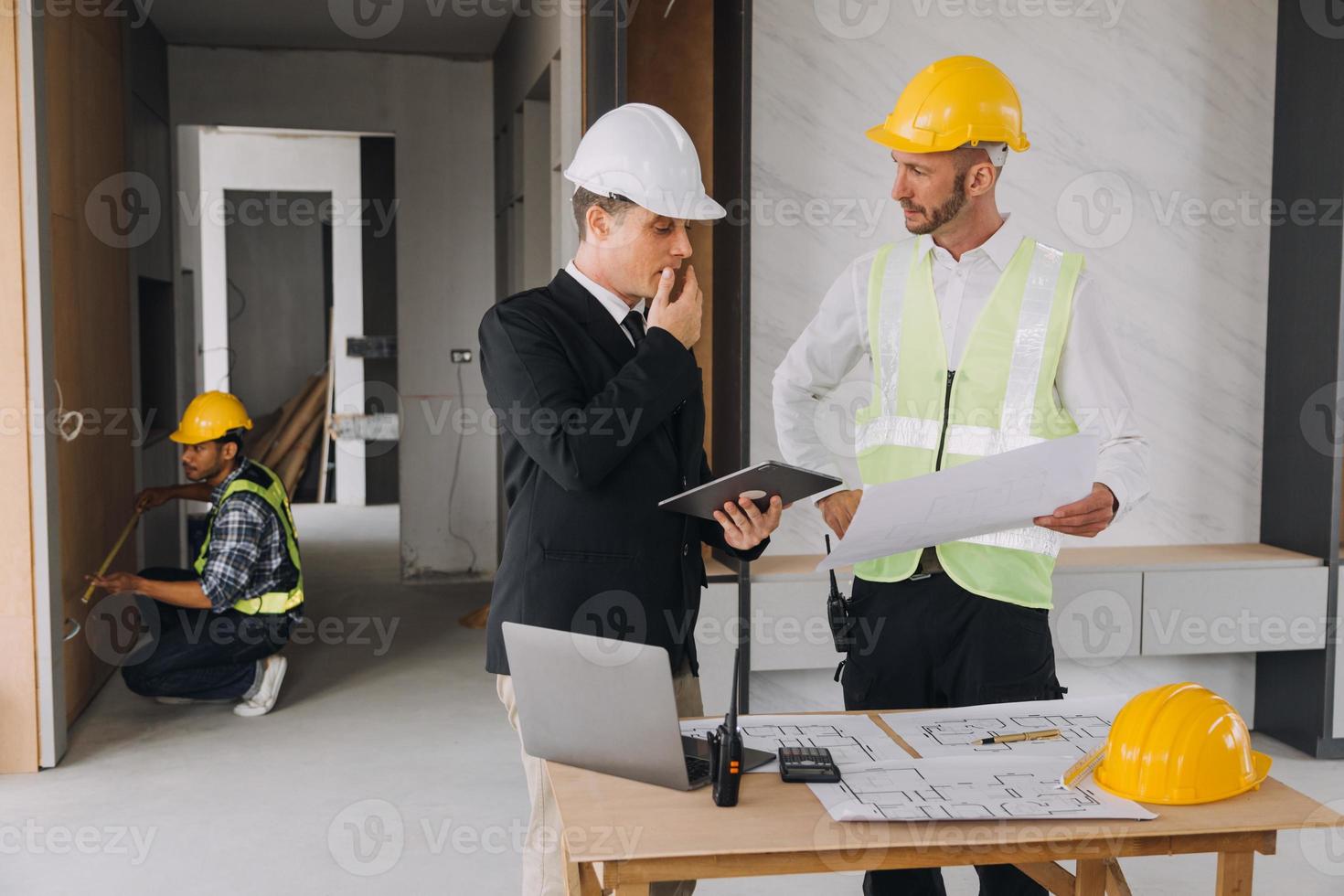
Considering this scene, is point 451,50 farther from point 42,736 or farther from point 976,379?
point 976,379

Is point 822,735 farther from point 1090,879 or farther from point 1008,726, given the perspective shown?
point 1090,879

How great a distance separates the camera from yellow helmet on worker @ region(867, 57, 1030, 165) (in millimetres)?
2330

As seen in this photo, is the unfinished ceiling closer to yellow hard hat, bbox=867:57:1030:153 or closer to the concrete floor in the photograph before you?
the concrete floor

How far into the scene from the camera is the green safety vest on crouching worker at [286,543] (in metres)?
4.91

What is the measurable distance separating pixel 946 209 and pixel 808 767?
1168 millimetres

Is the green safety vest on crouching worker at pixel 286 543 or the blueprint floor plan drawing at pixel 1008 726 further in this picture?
the green safety vest on crouching worker at pixel 286 543

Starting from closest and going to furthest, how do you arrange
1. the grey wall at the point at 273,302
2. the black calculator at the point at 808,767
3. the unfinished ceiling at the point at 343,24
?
the black calculator at the point at 808,767 → the unfinished ceiling at the point at 343,24 → the grey wall at the point at 273,302

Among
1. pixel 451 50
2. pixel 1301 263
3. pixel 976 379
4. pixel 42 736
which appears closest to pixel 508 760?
pixel 42 736

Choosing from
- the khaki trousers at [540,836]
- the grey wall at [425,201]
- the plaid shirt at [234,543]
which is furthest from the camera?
the grey wall at [425,201]

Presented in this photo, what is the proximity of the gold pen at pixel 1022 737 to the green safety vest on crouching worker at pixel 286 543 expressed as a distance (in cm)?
362

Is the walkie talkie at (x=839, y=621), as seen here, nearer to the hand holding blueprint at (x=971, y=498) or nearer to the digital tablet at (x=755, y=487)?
the hand holding blueprint at (x=971, y=498)

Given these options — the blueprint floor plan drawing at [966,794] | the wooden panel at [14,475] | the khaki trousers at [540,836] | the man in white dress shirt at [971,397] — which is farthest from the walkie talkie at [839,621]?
the wooden panel at [14,475]

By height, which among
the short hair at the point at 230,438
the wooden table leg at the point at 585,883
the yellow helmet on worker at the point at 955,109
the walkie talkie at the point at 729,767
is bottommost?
the wooden table leg at the point at 585,883

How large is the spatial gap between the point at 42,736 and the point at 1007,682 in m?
3.40
